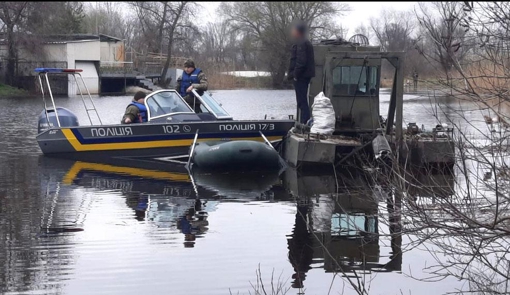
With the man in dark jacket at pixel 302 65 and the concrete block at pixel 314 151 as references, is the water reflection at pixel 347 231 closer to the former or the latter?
the concrete block at pixel 314 151

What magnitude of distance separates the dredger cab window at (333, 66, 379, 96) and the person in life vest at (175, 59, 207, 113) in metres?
2.97

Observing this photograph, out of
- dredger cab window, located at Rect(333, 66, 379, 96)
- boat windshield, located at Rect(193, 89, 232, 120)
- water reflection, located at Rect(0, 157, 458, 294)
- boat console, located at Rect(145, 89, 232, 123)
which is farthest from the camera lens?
boat windshield, located at Rect(193, 89, 232, 120)

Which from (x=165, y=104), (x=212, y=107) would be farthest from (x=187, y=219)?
(x=212, y=107)

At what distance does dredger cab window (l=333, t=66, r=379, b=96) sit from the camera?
58.0ft

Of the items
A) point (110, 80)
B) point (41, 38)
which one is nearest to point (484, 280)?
point (41, 38)

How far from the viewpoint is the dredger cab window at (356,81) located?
58.0ft

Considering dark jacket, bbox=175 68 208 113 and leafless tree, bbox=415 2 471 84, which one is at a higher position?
leafless tree, bbox=415 2 471 84

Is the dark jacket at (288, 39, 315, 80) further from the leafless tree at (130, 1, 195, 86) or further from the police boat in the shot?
the leafless tree at (130, 1, 195, 86)

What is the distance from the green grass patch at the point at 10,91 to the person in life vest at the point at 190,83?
114 ft

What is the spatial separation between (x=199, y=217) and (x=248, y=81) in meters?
46.9

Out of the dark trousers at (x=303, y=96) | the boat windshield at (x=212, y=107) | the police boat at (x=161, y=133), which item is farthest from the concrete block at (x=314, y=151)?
the boat windshield at (x=212, y=107)

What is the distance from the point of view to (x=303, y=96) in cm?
1773

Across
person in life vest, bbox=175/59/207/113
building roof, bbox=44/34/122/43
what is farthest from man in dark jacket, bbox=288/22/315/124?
building roof, bbox=44/34/122/43

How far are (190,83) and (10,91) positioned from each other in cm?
3677
